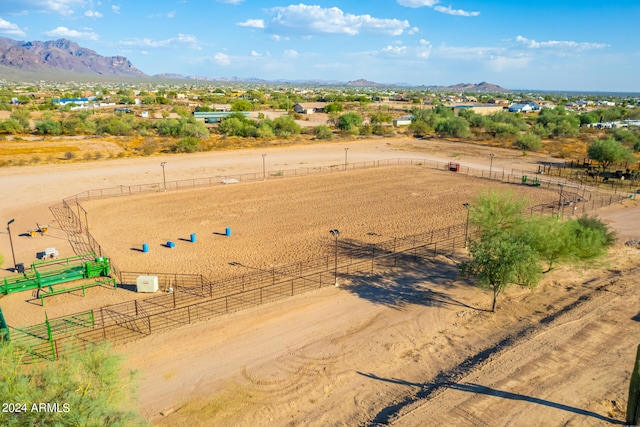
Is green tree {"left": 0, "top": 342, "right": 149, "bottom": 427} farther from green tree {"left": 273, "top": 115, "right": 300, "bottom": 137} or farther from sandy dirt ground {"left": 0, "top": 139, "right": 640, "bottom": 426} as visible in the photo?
green tree {"left": 273, "top": 115, "right": 300, "bottom": 137}

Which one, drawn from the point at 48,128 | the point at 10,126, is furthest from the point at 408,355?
the point at 10,126

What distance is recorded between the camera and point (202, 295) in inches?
831

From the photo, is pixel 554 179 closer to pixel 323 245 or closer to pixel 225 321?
pixel 323 245

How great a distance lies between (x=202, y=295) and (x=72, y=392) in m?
11.3

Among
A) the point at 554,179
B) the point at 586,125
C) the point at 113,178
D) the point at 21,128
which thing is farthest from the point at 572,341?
the point at 586,125

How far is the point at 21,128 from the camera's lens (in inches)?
2901

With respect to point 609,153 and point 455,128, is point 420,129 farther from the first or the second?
point 609,153

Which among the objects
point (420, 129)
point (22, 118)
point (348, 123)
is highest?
point (348, 123)

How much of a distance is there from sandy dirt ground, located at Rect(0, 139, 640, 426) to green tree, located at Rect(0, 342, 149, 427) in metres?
3.06

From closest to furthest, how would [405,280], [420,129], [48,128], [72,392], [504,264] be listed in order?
1. [72,392]
2. [504,264]
3. [405,280]
4. [48,128]
5. [420,129]

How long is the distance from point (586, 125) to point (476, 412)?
346ft

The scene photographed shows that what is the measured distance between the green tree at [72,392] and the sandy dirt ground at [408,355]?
3059 mm

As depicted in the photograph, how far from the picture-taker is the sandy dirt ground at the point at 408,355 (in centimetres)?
1388

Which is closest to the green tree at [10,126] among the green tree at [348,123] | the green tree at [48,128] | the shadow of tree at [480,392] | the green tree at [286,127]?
the green tree at [48,128]
